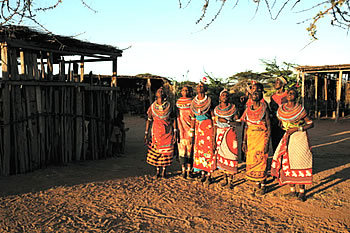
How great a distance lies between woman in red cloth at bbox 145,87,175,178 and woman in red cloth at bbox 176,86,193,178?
154mm

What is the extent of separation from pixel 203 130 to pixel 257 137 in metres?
0.99

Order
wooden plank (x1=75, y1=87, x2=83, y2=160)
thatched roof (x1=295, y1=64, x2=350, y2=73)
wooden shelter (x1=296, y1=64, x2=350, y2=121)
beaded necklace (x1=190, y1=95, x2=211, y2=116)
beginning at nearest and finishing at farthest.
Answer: beaded necklace (x1=190, y1=95, x2=211, y2=116)
wooden plank (x1=75, y1=87, x2=83, y2=160)
thatched roof (x1=295, y1=64, x2=350, y2=73)
wooden shelter (x1=296, y1=64, x2=350, y2=121)

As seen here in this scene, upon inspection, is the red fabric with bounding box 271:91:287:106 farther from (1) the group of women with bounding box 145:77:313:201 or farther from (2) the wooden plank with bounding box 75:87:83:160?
(2) the wooden plank with bounding box 75:87:83:160

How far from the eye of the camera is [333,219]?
3635mm

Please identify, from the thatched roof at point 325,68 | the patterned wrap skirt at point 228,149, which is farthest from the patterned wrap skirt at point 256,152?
the thatched roof at point 325,68

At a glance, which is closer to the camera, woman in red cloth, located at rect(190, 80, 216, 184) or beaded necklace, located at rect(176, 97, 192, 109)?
woman in red cloth, located at rect(190, 80, 216, 184)

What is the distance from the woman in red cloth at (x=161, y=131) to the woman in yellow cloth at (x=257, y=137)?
4.71 ft

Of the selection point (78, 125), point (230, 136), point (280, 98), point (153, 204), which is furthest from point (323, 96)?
point (153, 204)

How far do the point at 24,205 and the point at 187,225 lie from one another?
234 cm

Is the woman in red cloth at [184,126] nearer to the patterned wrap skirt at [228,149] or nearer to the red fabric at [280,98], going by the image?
the patterned wrap skirt at [228,149]

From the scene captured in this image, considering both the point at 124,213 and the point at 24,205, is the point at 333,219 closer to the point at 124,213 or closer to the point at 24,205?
the point at 124,213

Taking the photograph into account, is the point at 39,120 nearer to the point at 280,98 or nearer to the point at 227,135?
the point at 227,135

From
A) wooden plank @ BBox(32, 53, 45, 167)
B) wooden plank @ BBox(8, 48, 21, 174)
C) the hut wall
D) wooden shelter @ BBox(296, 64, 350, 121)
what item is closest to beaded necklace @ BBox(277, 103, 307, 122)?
the hut wall

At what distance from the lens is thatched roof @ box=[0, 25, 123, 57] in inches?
198
